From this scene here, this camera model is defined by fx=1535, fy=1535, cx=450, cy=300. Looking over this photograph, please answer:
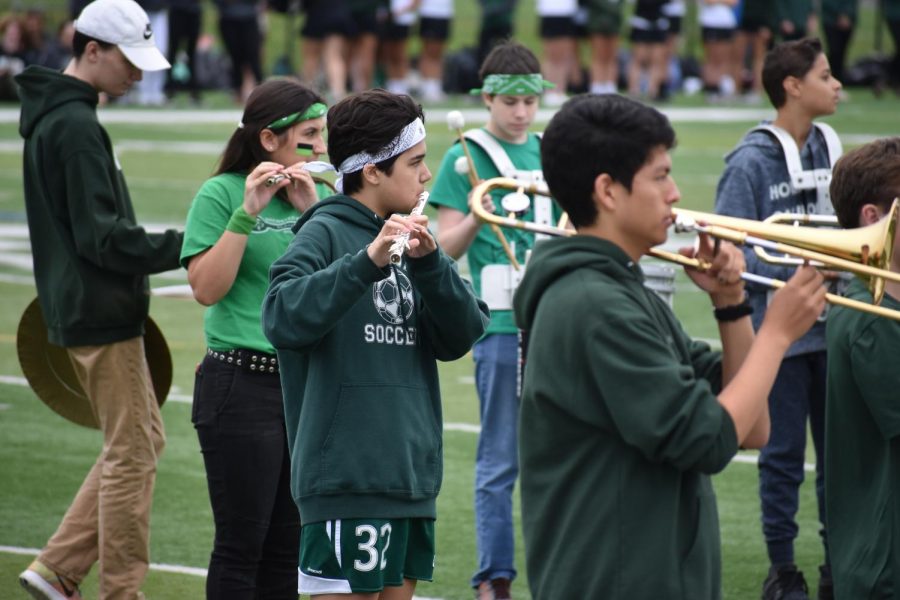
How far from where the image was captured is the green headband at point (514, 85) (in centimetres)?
626

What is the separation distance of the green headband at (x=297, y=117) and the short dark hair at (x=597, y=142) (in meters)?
1.81

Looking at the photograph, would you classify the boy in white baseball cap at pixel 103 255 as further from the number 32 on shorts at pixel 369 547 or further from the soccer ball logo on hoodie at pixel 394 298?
the number 32 on shorts at pixel 369 547

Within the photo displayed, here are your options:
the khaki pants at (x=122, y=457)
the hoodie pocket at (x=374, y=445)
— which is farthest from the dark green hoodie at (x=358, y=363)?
the khaki pants at (x=122, y=457)

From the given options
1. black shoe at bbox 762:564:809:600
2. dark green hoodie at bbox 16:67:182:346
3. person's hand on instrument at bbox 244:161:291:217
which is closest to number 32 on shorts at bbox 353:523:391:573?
person's hand on instrument at bbox 244:161:291:217

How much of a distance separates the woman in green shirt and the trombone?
155 cm

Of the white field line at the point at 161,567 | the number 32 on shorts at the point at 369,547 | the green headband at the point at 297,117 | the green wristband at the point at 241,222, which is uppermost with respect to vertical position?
the green headband at the point at 297,117

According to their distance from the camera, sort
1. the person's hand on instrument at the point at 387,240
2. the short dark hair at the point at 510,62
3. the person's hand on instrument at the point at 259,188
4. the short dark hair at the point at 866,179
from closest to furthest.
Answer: the person's hand on instrument at the point at 387,240, the short dark hair at the point at 866,179, the person's hand on instrument at the point at 259,188, the short dark hair at the point at 510,62

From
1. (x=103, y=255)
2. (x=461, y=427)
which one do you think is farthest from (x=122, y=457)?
(x=461, y=427)

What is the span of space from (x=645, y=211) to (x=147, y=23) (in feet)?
9.85

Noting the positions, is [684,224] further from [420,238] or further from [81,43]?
[81,43]

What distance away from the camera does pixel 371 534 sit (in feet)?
13.1

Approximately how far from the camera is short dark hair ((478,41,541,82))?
6344mm

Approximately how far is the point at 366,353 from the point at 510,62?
267 centimetres

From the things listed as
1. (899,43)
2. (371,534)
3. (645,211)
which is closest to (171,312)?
(371,534)
